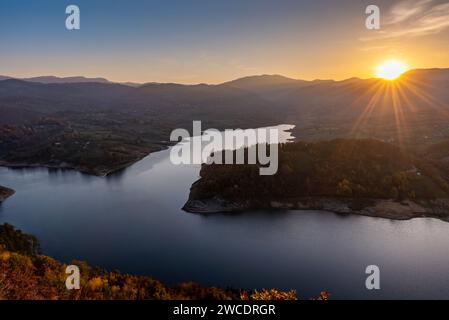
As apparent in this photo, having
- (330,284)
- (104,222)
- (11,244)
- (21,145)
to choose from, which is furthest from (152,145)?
(330,284)

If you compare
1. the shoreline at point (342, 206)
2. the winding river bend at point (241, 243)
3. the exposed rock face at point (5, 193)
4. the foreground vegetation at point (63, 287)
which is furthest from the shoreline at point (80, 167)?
the foreground vegetation at point (63, 287)

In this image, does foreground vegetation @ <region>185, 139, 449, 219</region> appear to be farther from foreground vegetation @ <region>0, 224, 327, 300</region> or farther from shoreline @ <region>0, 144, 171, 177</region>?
shoreline @ <region>0, 144, 171, 177</region>

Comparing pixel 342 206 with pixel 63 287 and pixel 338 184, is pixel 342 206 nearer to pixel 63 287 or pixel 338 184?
pixel 338 184

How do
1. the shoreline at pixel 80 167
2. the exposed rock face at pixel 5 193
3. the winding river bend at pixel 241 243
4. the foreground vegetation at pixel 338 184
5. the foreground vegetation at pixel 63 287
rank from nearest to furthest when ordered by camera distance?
the foreground vegetation at pixel 63 287 < the winding river bend at pixel 241 243 < the foreground vegetation at pixel 338 184 < the exposed rock face at pixel 5 193 < the shoreline at pixel 80 167

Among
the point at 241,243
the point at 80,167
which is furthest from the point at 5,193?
the point at 241,243

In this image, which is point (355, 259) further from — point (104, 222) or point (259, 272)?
point (104, 222)

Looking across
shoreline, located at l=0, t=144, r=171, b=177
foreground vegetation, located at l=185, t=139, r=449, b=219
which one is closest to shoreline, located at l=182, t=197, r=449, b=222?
foreground vegetation, located at l=185, t=139, r=449, b=219

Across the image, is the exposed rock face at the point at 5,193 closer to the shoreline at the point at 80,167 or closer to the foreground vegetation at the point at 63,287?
the shoreline at the point at 80,167

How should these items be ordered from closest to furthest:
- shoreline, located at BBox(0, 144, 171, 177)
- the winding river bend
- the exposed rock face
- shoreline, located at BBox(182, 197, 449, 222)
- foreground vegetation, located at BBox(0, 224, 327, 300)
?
foreground vegetation, located at BBox(0, 224, 327, 300) < the winding river bend < shoreline, located at BBox(182, 197, 449, 222) < the exposed rock face < shoreline, located at BBox(0, 144, 171, 177)
